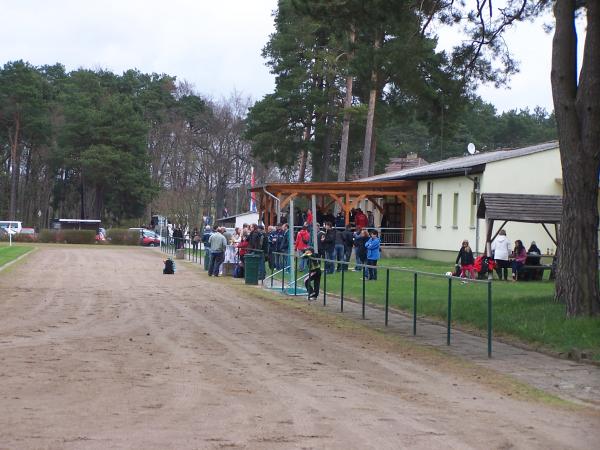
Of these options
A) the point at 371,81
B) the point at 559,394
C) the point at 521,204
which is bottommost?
the point at 559,394

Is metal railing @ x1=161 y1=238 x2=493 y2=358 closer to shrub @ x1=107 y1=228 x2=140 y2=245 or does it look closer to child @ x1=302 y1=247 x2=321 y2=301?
child @ x1=302 y1=247 x2=321 y2=301

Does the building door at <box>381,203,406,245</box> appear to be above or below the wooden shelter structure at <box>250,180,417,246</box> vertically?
below

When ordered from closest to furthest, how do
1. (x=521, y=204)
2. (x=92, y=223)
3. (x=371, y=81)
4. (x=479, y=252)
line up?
1. (x=371, y=81)
2. (x=521, y=204)
3. (x=479, y=252)
4. (x=92, y=223)

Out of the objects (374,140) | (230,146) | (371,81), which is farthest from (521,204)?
(230,146)

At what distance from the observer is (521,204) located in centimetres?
3127

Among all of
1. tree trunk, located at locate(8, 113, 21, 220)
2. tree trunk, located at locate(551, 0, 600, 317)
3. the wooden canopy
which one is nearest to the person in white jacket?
the wooden canopy

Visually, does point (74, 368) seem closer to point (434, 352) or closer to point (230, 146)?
point (434, 352)

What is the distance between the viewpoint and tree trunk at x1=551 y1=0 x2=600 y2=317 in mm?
17234

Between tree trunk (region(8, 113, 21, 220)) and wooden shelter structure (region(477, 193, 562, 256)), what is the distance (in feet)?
225

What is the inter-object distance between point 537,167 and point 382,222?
10870 millimetres

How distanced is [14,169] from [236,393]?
3486 inches

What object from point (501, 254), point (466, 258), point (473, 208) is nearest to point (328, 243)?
point (466, 258)

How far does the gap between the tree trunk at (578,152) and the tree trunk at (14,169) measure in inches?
3152

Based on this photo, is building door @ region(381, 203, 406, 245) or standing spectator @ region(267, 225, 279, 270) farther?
building door @ region(381, 203, 406, 245)
